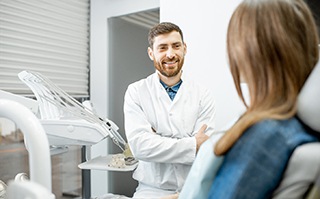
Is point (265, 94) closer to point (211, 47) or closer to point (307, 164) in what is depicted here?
point (307, 164)

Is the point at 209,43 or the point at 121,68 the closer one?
the point at 209,43

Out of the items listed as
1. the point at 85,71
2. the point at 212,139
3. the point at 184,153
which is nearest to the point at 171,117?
the point at 184,153

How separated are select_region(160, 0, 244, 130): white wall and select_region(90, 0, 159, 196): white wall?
107 centimetres

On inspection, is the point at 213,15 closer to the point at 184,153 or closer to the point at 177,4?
the point at 177,4

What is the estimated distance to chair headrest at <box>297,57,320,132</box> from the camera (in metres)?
0.60

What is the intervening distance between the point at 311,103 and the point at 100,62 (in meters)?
2.67

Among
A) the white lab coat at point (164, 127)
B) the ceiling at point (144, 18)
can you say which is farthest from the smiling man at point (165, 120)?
the ceiling at point (144, 18)

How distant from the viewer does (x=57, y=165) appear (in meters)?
3.23

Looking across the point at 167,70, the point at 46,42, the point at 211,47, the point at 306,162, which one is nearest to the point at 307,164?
the point at 306,162

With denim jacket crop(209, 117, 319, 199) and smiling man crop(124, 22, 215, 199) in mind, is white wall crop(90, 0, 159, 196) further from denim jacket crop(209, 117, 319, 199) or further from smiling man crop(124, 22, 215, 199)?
denim jacket crop(209, 117, 319, 199)

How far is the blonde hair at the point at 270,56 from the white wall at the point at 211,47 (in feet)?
4.32

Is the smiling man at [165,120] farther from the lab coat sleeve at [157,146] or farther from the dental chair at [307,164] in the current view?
the dental chair at [307,164]

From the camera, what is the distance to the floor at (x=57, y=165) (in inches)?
109

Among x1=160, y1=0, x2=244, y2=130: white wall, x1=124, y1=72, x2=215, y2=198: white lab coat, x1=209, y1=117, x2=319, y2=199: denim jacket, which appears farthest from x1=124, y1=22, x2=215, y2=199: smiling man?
x1=209, y1=117, x2=319, y2=199: denim jacket
